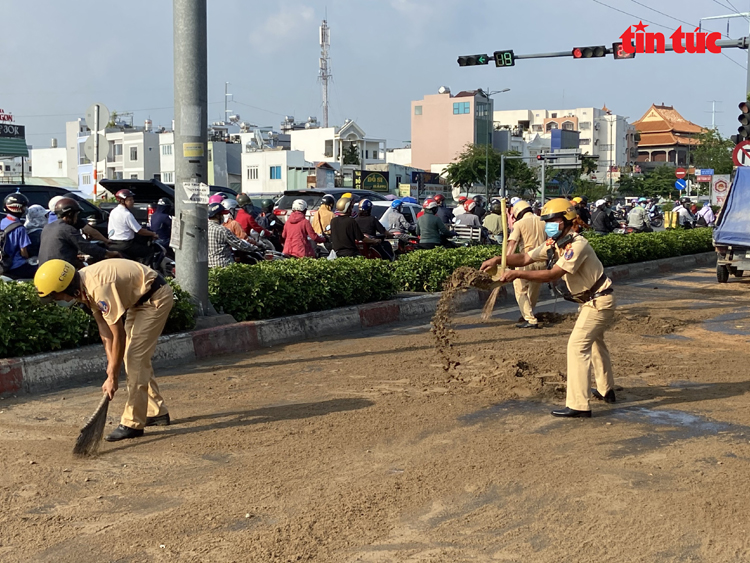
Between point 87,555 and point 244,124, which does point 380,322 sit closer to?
point 87,555

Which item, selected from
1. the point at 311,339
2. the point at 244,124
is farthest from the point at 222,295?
the point at 244,124

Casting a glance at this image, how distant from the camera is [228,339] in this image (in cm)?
956

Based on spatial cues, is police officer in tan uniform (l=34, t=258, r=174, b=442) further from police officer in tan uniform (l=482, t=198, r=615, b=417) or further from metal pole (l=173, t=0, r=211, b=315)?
metal pole (l=173, t=0, r=211, b=315)

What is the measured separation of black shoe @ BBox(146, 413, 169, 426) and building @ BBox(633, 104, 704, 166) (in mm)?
137384

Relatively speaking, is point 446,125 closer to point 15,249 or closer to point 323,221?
point 323,221

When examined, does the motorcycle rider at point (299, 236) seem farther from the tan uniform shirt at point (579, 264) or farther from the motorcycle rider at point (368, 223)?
the tan uniform shirt at point (579, 264)

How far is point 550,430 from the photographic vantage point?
625 cm

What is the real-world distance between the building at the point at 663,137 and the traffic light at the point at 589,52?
119 m

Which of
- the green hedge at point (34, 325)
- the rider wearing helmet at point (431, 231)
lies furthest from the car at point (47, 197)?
the green hedge at point (34, 325)

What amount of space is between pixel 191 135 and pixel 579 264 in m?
4.70

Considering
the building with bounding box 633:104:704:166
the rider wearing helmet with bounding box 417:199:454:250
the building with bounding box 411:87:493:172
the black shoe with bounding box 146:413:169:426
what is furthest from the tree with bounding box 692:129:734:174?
the building with bounding box 633:104:704:166

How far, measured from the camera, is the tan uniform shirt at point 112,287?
5.55 meters

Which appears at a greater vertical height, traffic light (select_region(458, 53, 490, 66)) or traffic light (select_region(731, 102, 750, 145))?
traffic light (select_region(458, 53, 490, 66))

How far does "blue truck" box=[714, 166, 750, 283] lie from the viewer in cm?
1684
